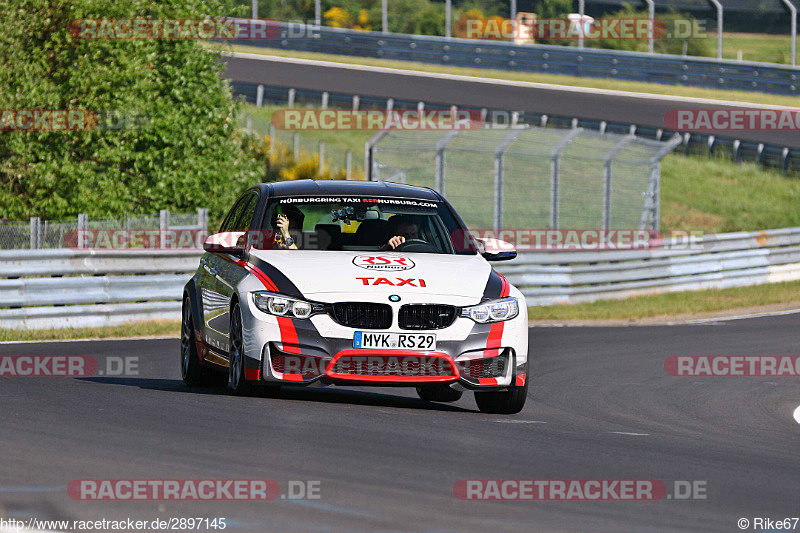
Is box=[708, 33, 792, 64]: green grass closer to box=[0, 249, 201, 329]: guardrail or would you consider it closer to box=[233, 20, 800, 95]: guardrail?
box=[233, 20, 800, 95]: guardrail

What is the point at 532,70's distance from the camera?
4319 cm

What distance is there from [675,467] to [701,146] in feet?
108

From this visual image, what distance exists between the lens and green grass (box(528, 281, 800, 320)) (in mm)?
22656

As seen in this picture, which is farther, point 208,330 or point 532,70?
point 532,70

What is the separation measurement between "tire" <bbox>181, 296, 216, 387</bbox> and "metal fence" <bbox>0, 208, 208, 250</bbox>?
792 cm

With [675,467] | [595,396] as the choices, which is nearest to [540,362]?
[595,396]

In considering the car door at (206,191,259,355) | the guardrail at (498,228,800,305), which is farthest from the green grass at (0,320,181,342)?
the guardrail at (498,228,800,305)

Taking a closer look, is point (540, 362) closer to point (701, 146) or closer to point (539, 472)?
point (539, 472)

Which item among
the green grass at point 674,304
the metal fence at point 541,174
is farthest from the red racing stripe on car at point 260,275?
the metal fence at point 541,174

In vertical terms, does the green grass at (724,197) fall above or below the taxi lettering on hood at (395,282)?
below

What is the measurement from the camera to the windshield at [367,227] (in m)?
10.3

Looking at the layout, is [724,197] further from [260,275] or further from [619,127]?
[260,275]

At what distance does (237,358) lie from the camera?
9648 millimetres

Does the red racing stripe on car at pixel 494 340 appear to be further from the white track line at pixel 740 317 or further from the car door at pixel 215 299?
the white track line at pixel 740 317
